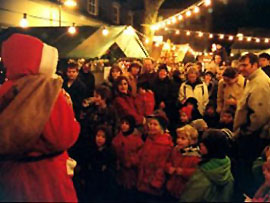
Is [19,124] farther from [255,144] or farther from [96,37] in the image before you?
[96,37]

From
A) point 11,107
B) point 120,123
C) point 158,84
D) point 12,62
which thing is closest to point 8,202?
point 11,107

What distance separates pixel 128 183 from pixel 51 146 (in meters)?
2.59

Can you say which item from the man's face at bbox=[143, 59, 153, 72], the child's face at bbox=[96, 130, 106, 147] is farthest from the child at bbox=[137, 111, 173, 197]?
the man's face at bbox=[143, 59, 153, 72]

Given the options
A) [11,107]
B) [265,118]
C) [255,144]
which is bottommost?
[255,144]

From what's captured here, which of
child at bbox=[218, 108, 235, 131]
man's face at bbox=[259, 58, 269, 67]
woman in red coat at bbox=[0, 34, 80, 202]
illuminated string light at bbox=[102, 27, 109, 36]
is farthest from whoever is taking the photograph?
illuminated string light at bbox=[102, 27, 109, 36]

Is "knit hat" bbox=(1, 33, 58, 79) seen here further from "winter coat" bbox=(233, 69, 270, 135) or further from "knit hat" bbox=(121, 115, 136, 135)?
"winter coat" bbox=(233, 69, 270, 135)

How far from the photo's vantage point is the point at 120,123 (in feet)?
19.5

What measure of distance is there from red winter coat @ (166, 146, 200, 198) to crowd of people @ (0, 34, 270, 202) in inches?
0.5

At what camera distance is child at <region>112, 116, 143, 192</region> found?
5.45 m

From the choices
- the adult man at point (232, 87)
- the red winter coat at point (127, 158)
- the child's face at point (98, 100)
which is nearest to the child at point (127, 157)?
the red winter coat at point (127, 158)

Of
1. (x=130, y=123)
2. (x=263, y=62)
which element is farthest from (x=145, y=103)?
(x=263, y=62)

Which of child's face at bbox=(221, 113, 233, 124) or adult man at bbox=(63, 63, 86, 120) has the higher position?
adult man at bbox=(63, 63, 86, 120)

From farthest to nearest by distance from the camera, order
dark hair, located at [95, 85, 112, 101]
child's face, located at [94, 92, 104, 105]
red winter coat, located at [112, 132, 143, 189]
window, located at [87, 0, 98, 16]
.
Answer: window, located at [87, 0, 98, 16], dark hair, located at [95, 85, 112, 101], child's face, located at [94, 92, 104, 105], red winter coat, located at [112, 132, 143, 189]

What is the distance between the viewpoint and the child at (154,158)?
5109 millimetres
